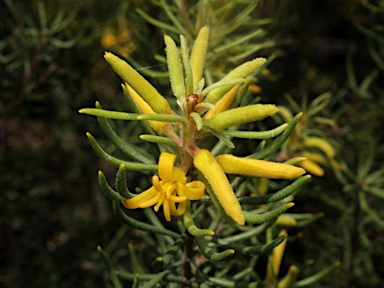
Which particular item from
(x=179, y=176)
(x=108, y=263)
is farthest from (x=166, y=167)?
(x=108, y=263)

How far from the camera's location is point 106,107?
1665 millimetres

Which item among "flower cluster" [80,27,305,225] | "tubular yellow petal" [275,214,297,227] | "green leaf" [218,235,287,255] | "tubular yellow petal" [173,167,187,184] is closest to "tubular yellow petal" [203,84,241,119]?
"flower cluster" [80,27,305,225]

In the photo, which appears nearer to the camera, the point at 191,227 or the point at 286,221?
the point at 191,227

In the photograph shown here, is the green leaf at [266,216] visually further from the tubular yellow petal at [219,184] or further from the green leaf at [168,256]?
the green leaf at [168,256]

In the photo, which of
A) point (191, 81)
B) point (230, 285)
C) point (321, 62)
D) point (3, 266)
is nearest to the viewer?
point (191, 81)

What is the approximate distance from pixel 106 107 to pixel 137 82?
3.07ft

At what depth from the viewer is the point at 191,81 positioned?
0.76 m

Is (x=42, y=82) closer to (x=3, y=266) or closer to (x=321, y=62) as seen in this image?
(x=3, y=266)

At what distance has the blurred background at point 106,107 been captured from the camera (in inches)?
58.0

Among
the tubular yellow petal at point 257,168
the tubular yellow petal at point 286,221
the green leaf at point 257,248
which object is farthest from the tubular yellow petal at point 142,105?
Answer: the tubular yellow petal at point 286,221

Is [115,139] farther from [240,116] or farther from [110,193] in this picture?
[240,116]

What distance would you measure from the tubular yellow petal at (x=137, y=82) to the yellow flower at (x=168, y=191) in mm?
82

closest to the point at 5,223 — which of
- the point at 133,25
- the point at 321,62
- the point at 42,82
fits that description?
the point at 42,82

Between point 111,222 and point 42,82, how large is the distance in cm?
51
